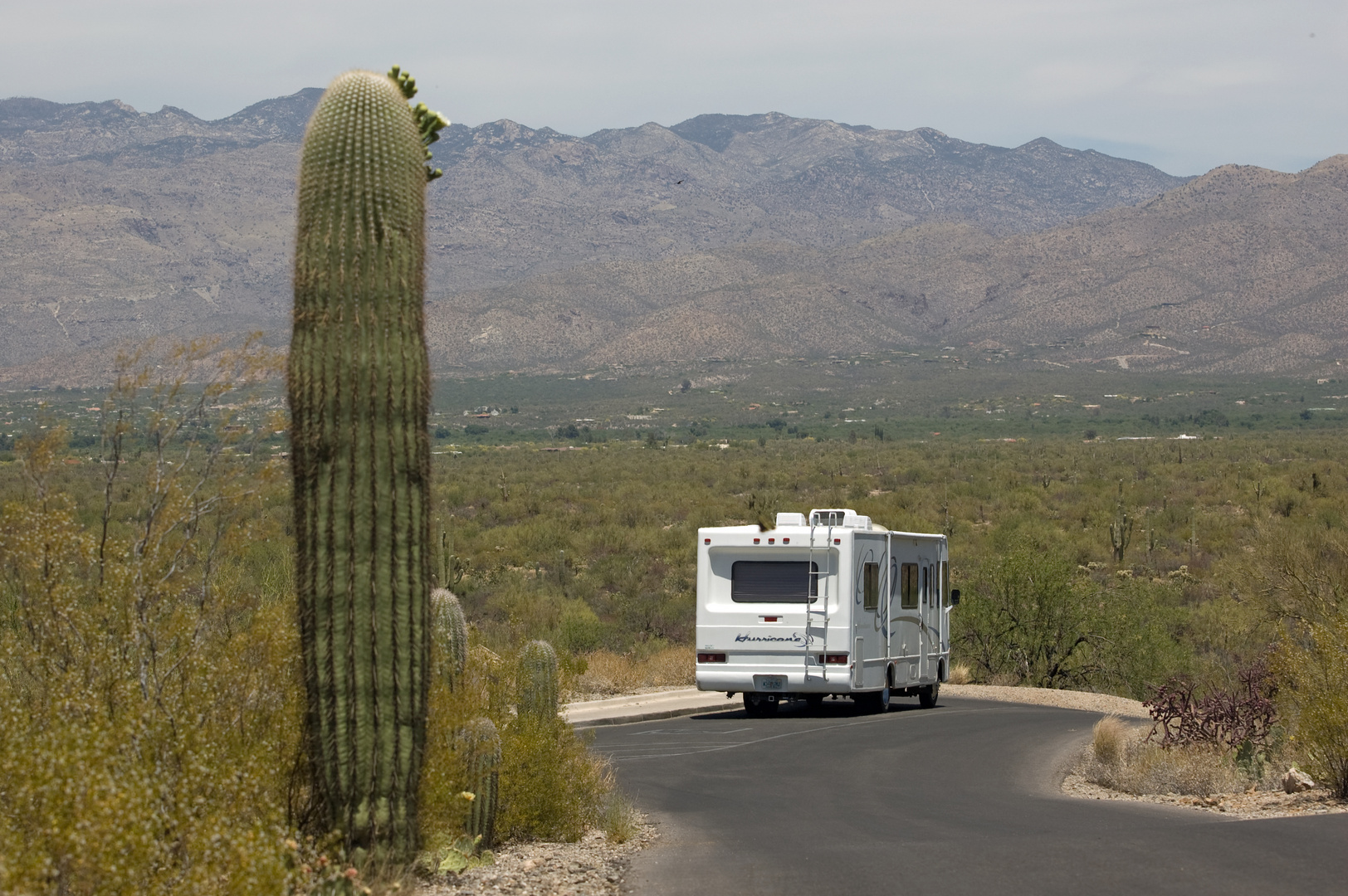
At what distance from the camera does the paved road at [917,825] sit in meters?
8.12

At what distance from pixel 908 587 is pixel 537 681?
8.30m

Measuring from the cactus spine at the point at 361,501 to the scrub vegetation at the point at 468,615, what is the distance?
0.34m

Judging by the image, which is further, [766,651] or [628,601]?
[628,601]

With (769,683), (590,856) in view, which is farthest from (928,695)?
A: (590,856)

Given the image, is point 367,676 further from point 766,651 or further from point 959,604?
point 959,604

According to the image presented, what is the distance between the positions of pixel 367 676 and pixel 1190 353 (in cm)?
13832

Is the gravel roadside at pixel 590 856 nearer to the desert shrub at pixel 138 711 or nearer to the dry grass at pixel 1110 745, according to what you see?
the dry grass at pixel 1110 745

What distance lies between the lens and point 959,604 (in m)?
25.5

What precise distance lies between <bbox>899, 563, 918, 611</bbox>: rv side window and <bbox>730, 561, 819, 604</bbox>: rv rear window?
175cm

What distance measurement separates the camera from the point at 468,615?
97.2 ft

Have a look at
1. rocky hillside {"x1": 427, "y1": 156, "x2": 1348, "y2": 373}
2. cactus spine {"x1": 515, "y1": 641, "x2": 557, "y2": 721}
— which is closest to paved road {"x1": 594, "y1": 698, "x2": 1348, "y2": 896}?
cactus spine {"x1": 515, "y1": 641, "x2": 557, "y2": 721}

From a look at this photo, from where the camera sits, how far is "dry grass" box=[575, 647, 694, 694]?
2216cm

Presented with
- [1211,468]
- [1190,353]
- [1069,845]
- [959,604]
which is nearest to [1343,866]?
[1069,845]

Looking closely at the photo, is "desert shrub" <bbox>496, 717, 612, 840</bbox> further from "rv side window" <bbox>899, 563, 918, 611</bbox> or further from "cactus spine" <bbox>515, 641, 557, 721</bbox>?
"rv side window" <bbox>899, 563, 918, 611</bbox>
